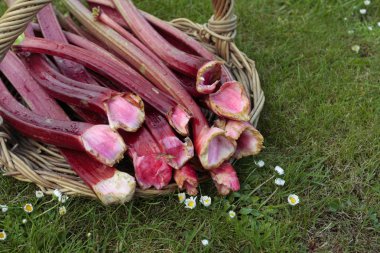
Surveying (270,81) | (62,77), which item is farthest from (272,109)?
(62,77)

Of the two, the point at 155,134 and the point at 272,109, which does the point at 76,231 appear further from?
the point at 272,109

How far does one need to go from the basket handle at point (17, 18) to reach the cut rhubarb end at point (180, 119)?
26.4 inches

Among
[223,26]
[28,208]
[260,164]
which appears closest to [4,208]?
[28,208]

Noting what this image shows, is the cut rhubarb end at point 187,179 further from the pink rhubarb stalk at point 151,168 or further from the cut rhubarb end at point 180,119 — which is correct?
the cut rhubarb end at point 180,119

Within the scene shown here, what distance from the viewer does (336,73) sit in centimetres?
286

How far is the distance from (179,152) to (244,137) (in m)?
0.29

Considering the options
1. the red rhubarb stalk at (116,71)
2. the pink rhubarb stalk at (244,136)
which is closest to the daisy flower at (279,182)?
the pink rhubarb stalk at (244,136)

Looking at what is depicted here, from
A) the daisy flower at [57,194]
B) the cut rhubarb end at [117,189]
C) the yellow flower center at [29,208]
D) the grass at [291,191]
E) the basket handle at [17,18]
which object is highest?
the basket handle at [17,18]

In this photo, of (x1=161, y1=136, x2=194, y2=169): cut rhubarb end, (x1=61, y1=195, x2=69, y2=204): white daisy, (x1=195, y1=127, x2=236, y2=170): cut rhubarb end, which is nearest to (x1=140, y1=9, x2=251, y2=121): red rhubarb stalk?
(x1=195, y1=127, x2=236, y2=170): cut rhubarb end

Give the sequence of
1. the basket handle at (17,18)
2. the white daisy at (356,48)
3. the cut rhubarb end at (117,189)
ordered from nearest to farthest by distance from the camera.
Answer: the basket handle at (17,18) < the cut rhubarb end at (117,189) < the white daisy at (356,48)

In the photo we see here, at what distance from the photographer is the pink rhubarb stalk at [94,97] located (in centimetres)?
212

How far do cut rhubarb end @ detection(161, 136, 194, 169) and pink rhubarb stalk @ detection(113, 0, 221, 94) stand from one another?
0.27 meters

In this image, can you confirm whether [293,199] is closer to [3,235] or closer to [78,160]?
[78,160]

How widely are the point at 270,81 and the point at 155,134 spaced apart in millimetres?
902
